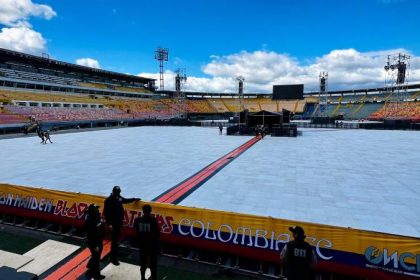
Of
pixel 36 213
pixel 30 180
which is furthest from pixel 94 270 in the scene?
pixel 30 180

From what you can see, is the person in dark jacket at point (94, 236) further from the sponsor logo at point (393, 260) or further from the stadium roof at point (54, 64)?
the stadium roof at point (54, 64)

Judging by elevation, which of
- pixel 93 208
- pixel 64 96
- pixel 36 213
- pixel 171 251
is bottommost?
pixel 171 251

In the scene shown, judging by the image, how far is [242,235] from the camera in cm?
635

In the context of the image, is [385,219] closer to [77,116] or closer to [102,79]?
[77,116]

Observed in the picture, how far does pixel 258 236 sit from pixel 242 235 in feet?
1.25

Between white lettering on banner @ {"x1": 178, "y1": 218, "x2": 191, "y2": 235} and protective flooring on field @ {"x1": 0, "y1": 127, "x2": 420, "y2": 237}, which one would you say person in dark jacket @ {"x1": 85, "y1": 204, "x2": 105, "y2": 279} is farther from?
protective flooring on field @ {"x1": 0, "y1": 127, "x2": 420, "y2": 237}

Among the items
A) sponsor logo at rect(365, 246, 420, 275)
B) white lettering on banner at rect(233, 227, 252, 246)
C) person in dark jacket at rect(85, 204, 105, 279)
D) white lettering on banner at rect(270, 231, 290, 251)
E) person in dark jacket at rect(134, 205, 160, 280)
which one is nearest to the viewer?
sponsor logo at rect(365, 246, 420, 275)

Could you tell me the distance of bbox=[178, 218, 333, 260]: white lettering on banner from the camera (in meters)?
5.81

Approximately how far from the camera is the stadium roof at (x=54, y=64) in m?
59.4

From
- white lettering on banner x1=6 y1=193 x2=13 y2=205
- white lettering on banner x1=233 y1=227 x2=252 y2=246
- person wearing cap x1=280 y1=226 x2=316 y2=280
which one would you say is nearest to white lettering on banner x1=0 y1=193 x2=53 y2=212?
white lettering on banner x1=6 y1=193 x2=13 y2=205

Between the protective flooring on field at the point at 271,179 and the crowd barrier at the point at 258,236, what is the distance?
9.71ft

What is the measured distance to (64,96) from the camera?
62.5m

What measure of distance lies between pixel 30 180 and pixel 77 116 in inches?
1720

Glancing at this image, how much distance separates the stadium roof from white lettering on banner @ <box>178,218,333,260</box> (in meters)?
69.3
